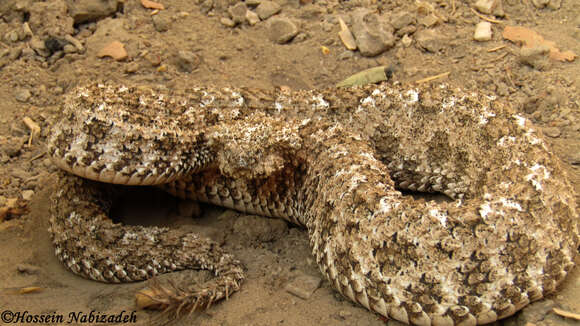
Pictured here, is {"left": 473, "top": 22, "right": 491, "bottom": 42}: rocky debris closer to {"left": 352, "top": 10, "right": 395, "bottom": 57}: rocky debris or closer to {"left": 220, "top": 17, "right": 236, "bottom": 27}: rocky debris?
{"left": 352, "top": 10, "right": 395, "bottom": 57}: rocky debris

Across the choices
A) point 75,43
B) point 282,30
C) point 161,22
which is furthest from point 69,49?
point 282,30

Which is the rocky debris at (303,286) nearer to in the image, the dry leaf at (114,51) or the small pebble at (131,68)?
the small pebble at (131,68)

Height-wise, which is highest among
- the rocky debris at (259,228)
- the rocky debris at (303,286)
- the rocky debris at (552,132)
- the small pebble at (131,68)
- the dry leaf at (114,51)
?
the dry leaf at (114,51)

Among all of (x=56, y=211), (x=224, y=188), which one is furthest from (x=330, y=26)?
(x=56, y=211)

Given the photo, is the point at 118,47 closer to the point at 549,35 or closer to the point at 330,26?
the point at 330,26

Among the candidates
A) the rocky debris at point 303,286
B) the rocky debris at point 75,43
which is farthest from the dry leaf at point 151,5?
the rocky debris at point 303,286

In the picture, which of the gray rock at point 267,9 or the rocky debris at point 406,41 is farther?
the gray rock at point 267,9
